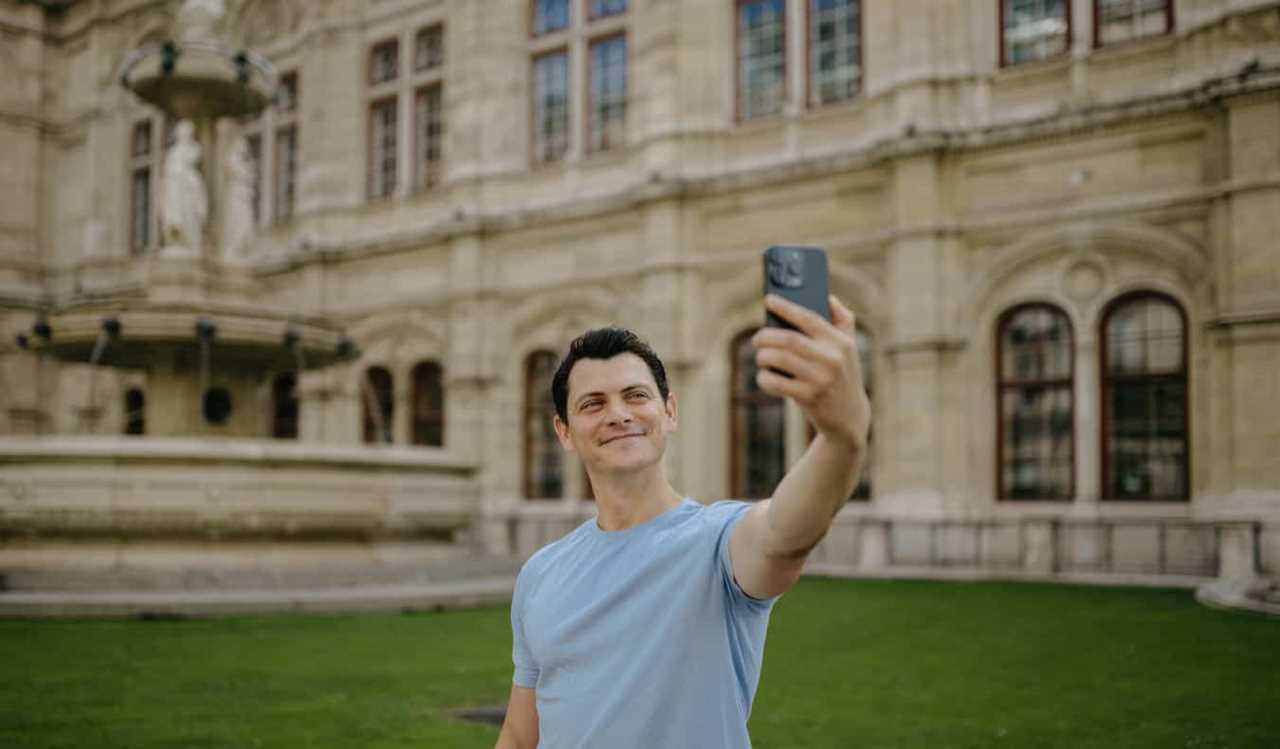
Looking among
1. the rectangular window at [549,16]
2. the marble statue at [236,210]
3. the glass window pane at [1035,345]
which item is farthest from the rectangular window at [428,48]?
the glass window pane at [1035,345]

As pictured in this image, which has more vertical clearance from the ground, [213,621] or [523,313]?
[523,313]

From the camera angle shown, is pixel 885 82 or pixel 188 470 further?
pixel 885 82

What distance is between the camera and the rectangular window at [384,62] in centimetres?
2500

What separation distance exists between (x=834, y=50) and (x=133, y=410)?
18.5 metres

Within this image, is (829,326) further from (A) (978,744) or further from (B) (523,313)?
(B) (523,313)

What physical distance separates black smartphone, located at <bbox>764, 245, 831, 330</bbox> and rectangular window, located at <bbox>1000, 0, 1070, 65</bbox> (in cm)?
1668

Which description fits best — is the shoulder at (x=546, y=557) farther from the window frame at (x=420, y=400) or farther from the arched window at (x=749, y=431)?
the window frame at (x=420, y=400)

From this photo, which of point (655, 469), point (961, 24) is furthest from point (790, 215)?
point (655, 469)

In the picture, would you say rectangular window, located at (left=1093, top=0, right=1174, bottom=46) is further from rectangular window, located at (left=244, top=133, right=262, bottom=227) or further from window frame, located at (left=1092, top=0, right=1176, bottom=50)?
Result: rectangular window, located at (left=244, top=133, right=262, bottom=227)

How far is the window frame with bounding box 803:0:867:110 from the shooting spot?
60.3 feet

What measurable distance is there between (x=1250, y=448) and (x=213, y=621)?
11.5 m

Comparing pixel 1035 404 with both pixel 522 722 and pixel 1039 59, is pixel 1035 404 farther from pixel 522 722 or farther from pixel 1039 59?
pixel 522 722

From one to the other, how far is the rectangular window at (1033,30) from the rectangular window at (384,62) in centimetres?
1284

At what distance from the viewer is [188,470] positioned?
34.5ft
